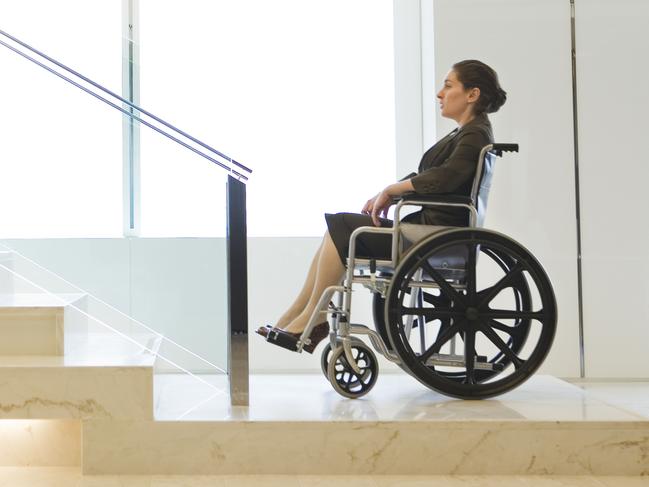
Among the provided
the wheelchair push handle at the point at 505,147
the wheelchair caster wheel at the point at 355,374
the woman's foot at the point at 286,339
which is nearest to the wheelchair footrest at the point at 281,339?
the woman's foot at the point at 286,339

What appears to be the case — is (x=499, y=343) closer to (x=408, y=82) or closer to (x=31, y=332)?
(x=31, y=332)

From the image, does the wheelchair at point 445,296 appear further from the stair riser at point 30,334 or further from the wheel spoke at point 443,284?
the stair riser at point 30,334

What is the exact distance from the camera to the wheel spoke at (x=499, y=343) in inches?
109

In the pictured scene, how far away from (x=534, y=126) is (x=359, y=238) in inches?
69.9

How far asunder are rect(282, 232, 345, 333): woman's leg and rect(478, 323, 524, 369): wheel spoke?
1.52 ft

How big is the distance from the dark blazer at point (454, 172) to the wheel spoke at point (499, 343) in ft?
1.12

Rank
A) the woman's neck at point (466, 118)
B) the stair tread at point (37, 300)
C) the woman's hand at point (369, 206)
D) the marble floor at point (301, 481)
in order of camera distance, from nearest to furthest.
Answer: the marble floor at point (301, 481) → the stair tread at point (37, 300) → the woman's hand at point (369, 206) → the woman's neck at point (466, 118)

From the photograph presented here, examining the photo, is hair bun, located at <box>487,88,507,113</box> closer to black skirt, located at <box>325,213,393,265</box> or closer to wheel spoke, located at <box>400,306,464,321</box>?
black skirt, located at <box>325,213,393,265</box>

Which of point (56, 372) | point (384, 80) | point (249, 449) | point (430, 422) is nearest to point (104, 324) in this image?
point (56, 372)

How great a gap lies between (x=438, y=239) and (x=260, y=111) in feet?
7.27

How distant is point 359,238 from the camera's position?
2820mm

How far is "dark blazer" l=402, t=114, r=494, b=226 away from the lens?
2.80 m

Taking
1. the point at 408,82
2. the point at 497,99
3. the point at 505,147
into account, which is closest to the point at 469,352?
the point at 505,147

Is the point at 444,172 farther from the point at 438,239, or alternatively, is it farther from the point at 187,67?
the point at 187,67
